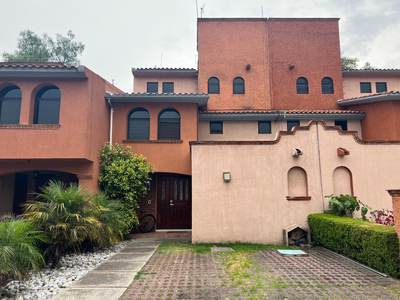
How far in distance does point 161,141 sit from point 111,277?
6.04 meters

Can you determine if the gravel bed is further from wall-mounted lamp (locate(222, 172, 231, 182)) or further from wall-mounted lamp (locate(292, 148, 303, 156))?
wall-mounted lamp (locate(292, 148, 303, 156))

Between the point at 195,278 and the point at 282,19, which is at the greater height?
the point at 282,19

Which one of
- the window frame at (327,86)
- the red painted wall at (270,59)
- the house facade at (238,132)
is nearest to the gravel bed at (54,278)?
the house facade at (238,132)

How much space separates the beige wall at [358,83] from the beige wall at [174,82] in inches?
367

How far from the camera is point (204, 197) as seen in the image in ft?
29.4

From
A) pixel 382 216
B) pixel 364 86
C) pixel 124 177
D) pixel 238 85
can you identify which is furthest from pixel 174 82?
pixel 382 216

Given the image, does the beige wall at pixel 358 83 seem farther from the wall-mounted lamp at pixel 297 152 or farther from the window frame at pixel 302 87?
the wall-mounted lamp at pixel 297 152

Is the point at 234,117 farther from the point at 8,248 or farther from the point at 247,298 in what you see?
the point at 8,248

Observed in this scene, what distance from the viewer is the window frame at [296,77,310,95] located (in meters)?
14.8

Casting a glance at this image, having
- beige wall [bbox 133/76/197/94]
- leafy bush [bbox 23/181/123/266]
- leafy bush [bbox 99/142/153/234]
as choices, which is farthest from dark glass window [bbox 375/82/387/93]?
leafy bush [bbox 23/181/123/266]

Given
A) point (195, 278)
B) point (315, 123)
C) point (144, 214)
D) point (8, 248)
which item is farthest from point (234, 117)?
point (8, 248)

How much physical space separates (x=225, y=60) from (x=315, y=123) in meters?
7.63

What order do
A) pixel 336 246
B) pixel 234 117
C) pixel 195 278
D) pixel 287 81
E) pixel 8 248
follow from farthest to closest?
1. pixel 287 81
2. pixel 234 117
3. pixel 336 246
4. pixel 195 278
5. pixel 8 248

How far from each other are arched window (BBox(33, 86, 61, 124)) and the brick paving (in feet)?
20.4
